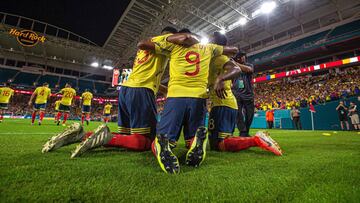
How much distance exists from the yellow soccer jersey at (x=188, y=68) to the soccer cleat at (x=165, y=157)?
605mm

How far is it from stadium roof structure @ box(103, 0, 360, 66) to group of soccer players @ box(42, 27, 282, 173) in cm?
1311

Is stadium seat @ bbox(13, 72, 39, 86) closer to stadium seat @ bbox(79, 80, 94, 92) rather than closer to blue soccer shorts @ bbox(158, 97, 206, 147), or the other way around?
stadium seat @ bbox(79, 80, 94, 92)

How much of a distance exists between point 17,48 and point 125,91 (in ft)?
111

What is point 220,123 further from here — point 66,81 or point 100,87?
point 100,87

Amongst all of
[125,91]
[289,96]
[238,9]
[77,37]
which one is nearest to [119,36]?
[77,37]

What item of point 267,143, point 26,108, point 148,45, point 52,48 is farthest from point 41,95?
point 26,108

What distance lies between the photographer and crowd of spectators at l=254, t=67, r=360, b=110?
14797 millimetres

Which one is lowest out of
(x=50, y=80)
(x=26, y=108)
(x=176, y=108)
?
(x=176, y=108)

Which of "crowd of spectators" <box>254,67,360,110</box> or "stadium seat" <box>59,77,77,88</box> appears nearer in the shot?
"crowd of spectators" <box>254,67,360,110</box>

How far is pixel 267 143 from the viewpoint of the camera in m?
2.35

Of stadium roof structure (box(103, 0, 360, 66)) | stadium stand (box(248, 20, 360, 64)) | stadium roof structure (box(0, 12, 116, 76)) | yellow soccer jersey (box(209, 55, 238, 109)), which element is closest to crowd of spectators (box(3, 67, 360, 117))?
stadium stand (box(248, 20, 360, 64))

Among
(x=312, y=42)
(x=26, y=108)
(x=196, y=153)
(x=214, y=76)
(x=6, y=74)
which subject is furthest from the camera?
(x=6, y=74)

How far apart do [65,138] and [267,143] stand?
2.43 metres

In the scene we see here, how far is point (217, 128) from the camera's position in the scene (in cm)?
260
